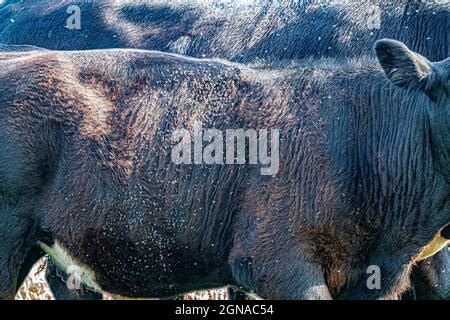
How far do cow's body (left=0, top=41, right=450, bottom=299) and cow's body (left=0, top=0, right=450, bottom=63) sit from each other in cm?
145

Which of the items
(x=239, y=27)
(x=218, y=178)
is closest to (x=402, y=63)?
(x=218, y=178)

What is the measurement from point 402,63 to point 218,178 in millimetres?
1646

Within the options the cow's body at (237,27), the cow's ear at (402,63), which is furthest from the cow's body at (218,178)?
the cow's body at (237,27)

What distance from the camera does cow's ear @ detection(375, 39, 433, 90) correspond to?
7.54 m

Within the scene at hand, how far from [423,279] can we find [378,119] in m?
1.82

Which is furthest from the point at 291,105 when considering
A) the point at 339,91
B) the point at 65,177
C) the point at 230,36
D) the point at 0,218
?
the point at 230,36

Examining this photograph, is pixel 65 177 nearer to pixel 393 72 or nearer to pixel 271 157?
pixel 271 157

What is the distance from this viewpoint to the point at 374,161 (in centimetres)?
768

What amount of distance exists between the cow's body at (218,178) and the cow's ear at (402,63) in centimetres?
15

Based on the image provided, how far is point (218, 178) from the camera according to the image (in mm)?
7898

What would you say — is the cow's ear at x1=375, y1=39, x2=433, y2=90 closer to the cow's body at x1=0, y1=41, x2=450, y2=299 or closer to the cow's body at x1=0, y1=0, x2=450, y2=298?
the cow's body at x1=0, y1=41, x2=450, y2=299

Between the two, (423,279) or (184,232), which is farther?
(423,279)

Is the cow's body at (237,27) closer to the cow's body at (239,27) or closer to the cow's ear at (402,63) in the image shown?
the cow's body at (239,27)

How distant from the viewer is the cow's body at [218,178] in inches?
296
